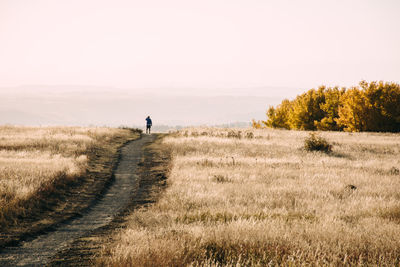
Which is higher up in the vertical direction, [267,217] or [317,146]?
[317,146]

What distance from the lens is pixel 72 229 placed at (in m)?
8.20

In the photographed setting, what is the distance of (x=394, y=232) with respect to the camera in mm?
6719

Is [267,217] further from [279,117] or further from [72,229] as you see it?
[279,117]

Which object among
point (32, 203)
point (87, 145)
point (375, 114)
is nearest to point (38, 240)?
point (32, 203)

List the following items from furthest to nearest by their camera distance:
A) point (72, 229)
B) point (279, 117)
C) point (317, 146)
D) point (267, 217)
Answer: point (279, 117) → point (317, 146) → point (267, 217) → point (72, 229)

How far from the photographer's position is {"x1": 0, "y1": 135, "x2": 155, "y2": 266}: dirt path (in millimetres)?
6125

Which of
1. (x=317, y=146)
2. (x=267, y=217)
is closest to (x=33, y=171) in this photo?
(x=267, y=217)

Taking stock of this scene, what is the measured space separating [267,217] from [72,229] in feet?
17.5

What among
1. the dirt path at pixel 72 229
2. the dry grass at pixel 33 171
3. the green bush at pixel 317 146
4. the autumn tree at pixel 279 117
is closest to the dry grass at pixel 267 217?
the dirt path at pixel 72 229

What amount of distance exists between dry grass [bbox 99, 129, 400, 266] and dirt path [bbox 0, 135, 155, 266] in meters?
1.26

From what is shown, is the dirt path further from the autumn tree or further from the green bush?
the autumn tree

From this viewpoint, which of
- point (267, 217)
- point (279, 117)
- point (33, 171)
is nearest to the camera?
point (267, 217)

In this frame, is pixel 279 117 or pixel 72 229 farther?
pixel 279 117

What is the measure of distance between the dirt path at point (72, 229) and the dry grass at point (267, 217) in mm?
1263
